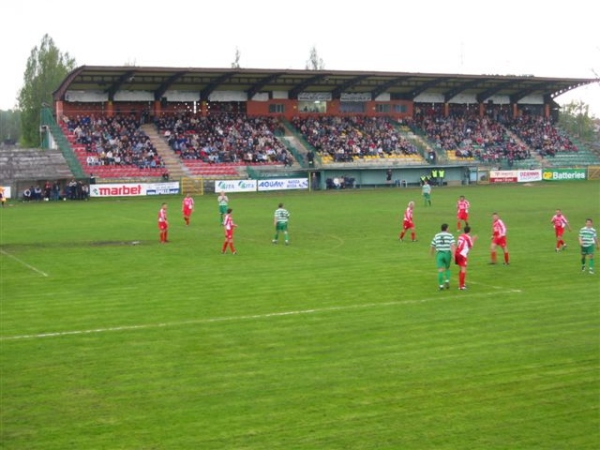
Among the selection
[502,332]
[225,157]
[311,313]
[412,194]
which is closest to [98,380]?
[311,313]

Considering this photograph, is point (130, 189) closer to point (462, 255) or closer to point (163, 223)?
point (163, 223)

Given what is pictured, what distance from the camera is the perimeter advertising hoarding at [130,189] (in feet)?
214

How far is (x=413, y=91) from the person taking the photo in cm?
8981

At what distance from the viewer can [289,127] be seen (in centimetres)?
8319

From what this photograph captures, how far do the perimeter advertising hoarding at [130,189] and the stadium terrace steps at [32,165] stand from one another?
2.75 meters

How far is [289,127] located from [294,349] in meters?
67.7

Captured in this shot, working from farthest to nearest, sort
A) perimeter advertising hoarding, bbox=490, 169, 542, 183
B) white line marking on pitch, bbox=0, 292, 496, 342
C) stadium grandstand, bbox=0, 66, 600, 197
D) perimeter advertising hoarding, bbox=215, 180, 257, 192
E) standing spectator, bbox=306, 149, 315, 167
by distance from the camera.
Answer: perimeter advertising hoarding, bbox=490, 169, 542, 183, standing spectator, bbox=306, 149, 315, 167, stadium grandstand, bbox=0, 66, 600, 197, perimeter advertising hoarding, bbox=215, 180, 257, 192, white line marking on pitch, bbox=0, 292, 496, 342

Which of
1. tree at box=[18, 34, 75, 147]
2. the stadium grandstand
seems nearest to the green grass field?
the stadium grandstand

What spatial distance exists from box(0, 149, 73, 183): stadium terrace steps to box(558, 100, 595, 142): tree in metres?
89.0

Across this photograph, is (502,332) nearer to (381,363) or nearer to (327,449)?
(381,363)

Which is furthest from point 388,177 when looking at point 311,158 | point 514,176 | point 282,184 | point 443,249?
point 443,249

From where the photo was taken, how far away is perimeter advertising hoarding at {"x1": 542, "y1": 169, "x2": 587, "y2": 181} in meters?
85.2

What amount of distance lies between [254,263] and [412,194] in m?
39.5

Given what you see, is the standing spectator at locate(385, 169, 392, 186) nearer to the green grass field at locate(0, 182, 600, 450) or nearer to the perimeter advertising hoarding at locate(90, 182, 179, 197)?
the perimeter advertising hoarding at locate(90, 182, 179, 197)
